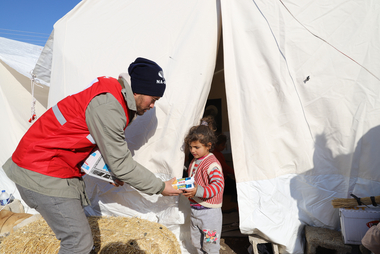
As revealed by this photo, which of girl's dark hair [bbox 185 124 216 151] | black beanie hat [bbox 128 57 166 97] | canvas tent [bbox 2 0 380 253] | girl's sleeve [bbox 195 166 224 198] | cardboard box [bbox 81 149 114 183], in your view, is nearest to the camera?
black beanie hat [bbox 128 57 166 97]

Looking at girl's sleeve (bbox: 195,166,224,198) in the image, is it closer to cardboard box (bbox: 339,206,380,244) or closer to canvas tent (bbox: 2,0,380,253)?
canvas tent (bbox: 2,0,380,253)

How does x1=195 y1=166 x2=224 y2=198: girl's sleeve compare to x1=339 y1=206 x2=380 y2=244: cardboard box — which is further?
x1=195 y1=166 x2=224 y2=198: girl's sleeve

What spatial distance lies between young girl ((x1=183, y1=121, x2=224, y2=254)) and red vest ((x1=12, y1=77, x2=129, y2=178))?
0.88 meters

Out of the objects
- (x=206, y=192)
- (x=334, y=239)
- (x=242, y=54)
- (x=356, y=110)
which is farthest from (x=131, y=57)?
A: (x=334, y=239)

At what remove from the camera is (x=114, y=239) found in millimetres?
2334

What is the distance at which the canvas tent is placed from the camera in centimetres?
209

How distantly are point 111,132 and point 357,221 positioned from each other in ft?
6.69

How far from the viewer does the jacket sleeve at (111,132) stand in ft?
4.91

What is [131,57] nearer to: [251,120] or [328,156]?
[251,120]

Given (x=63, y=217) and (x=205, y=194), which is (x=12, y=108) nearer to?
(x=63, y=217)

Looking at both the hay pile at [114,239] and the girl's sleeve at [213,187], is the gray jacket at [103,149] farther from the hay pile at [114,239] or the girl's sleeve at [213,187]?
the hay pile at [114,239]

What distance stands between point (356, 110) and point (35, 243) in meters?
3.24

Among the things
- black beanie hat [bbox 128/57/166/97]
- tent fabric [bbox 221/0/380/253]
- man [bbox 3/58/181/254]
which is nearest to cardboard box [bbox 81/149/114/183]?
man [bbox 3/58/181/254]

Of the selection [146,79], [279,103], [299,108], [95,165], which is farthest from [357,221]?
[95,165]
